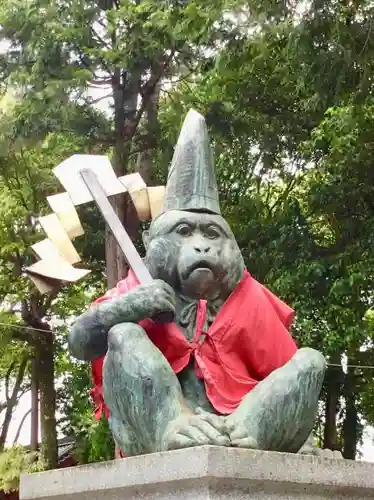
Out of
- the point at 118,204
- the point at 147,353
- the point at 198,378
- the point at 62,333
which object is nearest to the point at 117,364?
the point at 147,353

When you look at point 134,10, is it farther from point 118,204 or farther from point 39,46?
point 118,204

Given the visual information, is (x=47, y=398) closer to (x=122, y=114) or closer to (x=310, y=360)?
(x=122, y=114)

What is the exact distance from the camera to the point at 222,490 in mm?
2697

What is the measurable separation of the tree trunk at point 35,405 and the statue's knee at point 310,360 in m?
10.4

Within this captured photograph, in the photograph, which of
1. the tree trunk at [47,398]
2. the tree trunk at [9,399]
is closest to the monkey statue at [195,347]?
the tree trunk at [47,398]

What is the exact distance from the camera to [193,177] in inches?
143

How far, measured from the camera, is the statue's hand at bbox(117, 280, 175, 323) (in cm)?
321

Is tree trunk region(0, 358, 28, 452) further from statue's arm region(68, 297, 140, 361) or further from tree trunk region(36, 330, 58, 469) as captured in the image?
statue's arm region(68, 297, 140, 361)

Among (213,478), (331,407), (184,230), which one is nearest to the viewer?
(213,478)

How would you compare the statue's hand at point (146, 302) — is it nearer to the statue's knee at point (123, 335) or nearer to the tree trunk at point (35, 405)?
the statue's knee at point (123, 335)

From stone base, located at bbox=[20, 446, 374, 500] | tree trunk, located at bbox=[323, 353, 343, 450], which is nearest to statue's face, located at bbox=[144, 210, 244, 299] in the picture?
stone base, located at bbox=[20, 446, 374, 500]

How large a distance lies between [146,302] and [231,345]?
412 millimetres

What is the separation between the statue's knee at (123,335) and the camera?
10.2 ft

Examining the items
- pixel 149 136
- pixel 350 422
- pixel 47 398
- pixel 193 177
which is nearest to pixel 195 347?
pixel 193 177
